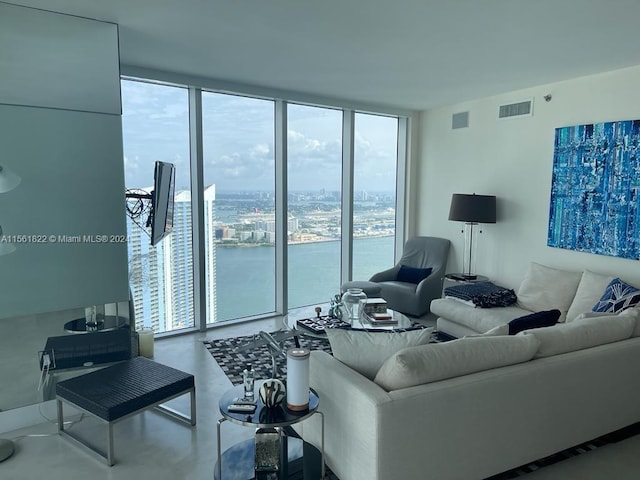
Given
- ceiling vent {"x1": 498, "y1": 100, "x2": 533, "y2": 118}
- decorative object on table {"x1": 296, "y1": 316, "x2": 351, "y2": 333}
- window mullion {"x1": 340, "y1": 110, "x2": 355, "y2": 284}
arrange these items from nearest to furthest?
1. decorative object on table {"x1": 296, "y1": 316, "x2": 351, "y2": 333}
2. ceiling vent {"x1": 498, "y1": 100, "x2": 533, "y2": 118}
3. window mullion {"x1": 340, "y1": 110, "x2": 355, "y2": 284}

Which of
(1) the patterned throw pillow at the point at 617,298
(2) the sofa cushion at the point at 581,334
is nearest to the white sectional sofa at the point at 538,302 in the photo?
(1) the patterned throw pillow at the point at 617,298

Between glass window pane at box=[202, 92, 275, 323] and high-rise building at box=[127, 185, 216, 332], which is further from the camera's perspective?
glass window pane at box=[202, 92, 275, 323]

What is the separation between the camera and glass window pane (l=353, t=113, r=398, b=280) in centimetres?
611

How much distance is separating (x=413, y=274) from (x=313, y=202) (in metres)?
1.58

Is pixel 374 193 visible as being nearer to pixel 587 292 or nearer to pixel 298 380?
pixel 587 292

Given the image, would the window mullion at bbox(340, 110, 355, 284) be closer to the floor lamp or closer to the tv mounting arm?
the tv mounting arm

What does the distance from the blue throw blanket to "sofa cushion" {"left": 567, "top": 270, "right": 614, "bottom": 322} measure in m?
0.58

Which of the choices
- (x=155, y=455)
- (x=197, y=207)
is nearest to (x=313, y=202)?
(x=197, y=207)

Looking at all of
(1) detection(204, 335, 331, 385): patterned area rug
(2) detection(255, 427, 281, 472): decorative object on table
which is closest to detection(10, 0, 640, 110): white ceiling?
(2) detection(255, 427, 281, 472): decorative object on table

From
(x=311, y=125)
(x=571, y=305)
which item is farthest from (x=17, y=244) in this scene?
(x=571, y=305)

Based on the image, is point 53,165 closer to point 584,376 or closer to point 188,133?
point 188,133

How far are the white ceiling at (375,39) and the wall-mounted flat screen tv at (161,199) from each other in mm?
1001

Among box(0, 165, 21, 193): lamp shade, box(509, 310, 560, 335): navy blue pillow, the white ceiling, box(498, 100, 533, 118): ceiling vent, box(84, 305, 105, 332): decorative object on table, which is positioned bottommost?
box(84, 305, 105, 332): decorative object on table

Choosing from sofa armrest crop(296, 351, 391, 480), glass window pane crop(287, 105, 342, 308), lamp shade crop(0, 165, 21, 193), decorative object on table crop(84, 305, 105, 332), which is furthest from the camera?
glass window pane crop(287, 105, 342, 308)
